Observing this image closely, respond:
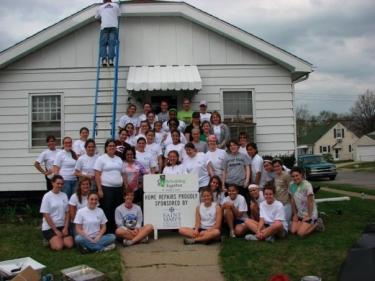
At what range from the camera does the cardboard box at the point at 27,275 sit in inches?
214

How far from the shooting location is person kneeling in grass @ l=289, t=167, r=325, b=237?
7.99 metres

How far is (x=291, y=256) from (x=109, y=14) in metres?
6.80

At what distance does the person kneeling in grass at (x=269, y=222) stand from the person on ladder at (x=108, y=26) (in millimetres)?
5200

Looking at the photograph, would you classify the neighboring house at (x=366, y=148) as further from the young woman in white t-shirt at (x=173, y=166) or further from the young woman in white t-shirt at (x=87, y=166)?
the young woman in white t-shirt at (x=87, y=166)

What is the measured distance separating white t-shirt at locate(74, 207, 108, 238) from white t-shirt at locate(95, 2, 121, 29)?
16.1 ft

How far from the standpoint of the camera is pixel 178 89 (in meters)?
10.6

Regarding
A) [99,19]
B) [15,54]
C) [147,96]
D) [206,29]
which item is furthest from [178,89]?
[15,54]

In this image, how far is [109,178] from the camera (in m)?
7.80

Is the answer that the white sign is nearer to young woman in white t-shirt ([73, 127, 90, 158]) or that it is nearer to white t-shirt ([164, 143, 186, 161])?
white t-shirt ([164, 143, 186, 161])

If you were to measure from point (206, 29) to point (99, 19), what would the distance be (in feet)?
8.51

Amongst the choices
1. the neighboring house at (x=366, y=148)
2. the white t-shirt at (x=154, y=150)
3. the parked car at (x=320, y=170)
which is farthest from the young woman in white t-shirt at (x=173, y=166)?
the neighboring house at (x=366, y=148)

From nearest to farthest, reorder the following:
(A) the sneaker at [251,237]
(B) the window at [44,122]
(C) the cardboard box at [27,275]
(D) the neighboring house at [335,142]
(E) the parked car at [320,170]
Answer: (C) the cardboard box at [27,275]
(A) the sneaker at [251,237]
(B) the window at [44,122]
(E) the parked car at [320,170]
(D) the neighboring house at [335,142]

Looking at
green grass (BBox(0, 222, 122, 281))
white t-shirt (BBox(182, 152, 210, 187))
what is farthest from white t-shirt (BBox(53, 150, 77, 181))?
white t-shirt (BBox(182, 152, 210, 187))

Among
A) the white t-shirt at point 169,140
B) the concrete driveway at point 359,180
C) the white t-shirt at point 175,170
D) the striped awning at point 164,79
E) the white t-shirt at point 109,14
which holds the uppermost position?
the white t-shirt at point 109,14
